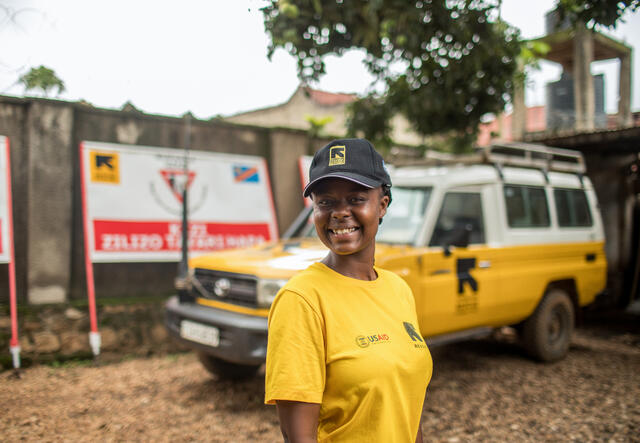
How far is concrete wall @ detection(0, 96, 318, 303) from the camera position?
16.3ft

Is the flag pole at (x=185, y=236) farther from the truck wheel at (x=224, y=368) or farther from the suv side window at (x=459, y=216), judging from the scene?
the suv side window at (x=459, y=216)

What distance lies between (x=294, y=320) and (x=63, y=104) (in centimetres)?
501

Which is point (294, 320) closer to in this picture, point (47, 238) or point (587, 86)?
point (47, 238)

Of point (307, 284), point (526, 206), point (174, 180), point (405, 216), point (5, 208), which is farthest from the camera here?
point (174, 180)

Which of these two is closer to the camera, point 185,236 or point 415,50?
point 415,50

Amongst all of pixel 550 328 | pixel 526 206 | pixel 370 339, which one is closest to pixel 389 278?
pixel 370 339

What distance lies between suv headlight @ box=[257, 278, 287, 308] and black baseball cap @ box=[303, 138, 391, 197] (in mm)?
2237

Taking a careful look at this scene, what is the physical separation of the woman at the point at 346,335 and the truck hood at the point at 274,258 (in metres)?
1.94

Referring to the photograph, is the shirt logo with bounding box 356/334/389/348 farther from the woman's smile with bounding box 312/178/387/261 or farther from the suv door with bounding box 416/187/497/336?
the suv door with bounding box 416/187/497/336

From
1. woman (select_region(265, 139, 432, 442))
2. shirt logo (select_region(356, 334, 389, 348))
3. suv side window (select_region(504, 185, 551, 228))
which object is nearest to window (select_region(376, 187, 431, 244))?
suv side window (select_region(504, 185, 551, 228))

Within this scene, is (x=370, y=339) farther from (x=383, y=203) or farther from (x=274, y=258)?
(x=274, y=258)

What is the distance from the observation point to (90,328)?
16.8ft

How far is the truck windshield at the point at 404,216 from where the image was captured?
4297 mm

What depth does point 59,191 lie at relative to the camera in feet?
16.9
